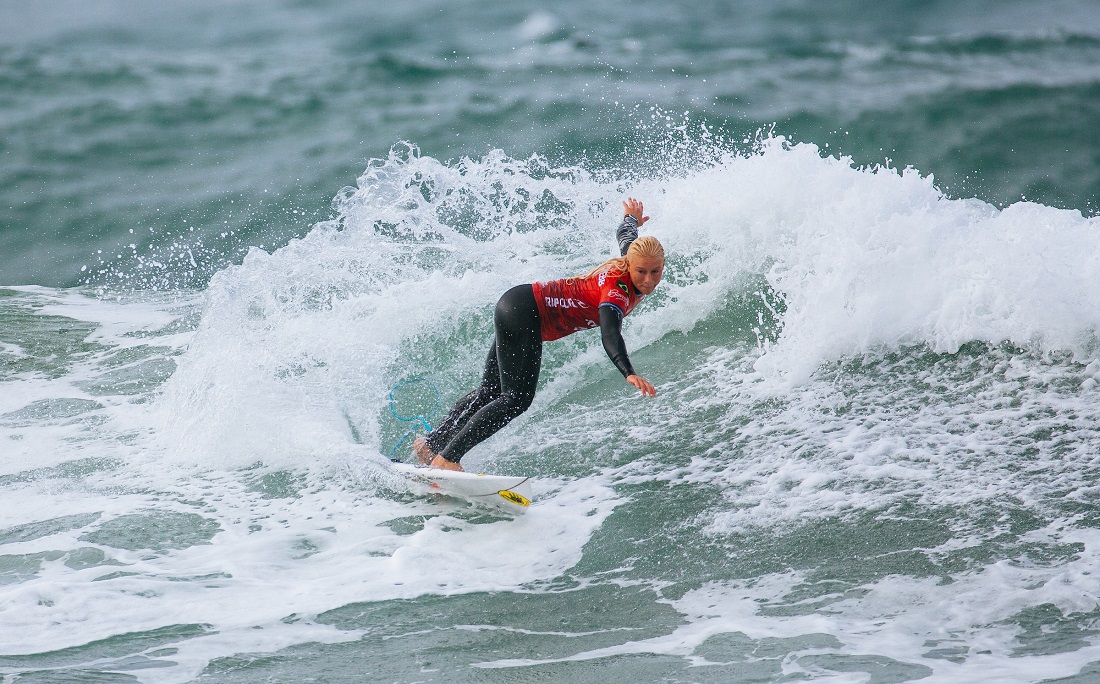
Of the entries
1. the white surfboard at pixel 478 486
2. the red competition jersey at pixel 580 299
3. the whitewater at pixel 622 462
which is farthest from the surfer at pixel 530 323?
the whitewater at pixel 622 462

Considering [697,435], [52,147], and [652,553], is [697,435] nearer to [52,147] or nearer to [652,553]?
[652,553]

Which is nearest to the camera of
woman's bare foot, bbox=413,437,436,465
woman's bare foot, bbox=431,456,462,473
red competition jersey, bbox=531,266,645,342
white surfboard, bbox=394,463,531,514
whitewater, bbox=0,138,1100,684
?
whitewater, bbox=0,138,1100,684

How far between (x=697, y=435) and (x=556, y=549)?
4.68 feet

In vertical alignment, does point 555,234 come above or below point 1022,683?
above

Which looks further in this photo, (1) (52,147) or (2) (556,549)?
(1) (52,147)

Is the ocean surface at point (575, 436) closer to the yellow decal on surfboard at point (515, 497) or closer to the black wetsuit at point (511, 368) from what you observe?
the yellow decal on surfboard at point (515, 497)

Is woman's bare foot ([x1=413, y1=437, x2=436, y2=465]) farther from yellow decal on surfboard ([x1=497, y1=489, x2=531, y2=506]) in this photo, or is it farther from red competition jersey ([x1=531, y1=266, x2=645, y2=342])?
red competition jersey ([x1=531, y1=266, x2=645, y2=342])

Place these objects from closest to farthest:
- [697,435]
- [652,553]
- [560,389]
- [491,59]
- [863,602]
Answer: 1. [863,602]
2. [652,553]
3. [697,435]
4. [560,389]
5. [491,59]

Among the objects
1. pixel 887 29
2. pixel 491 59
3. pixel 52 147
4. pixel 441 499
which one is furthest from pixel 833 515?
pixel 887 29

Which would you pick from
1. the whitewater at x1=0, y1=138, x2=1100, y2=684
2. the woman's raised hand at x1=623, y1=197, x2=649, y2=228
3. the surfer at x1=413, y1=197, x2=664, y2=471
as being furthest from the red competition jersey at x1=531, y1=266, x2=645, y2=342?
the whitewater at x1=0, y1=138, x2=1100, y2=684

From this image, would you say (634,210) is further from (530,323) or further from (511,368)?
(511,368)

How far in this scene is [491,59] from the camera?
1969cm

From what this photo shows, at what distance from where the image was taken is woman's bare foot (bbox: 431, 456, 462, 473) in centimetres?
563

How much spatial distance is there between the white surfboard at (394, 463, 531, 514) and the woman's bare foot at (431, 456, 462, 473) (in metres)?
0.06
